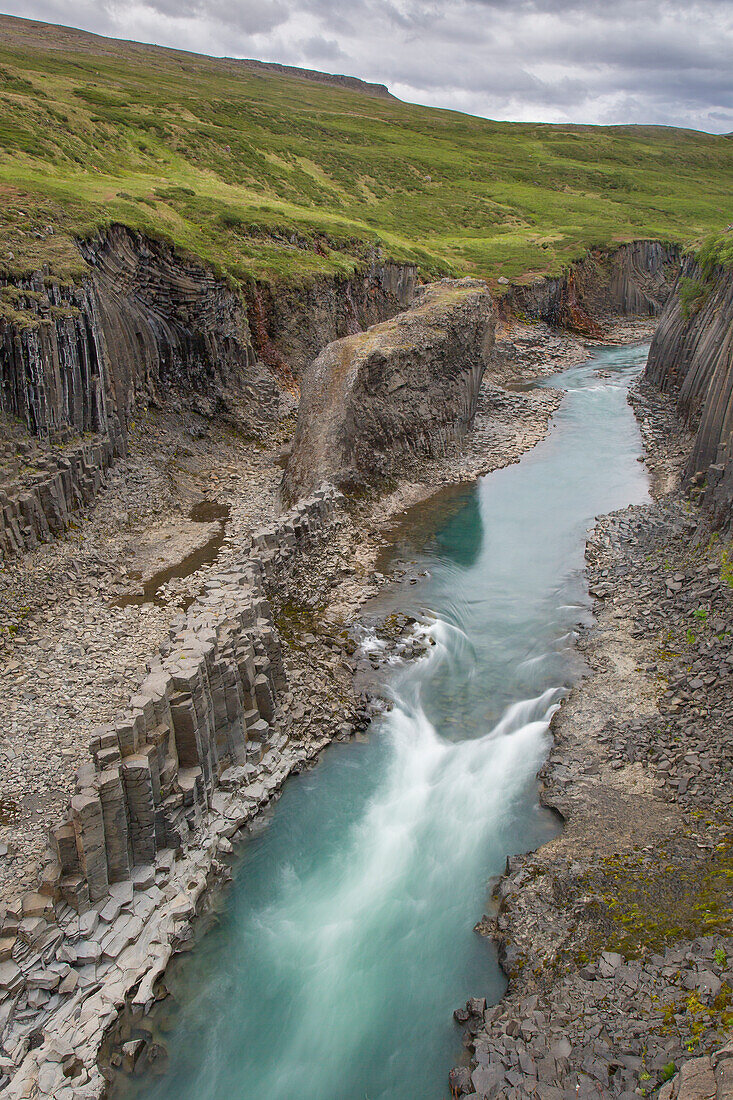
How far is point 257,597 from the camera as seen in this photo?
22.5 metres

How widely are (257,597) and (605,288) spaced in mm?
68330

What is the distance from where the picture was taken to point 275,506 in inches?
1348

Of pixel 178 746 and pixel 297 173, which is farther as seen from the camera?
pixel 297 173

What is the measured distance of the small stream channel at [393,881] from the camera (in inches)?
527

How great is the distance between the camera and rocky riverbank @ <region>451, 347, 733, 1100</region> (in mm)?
11477

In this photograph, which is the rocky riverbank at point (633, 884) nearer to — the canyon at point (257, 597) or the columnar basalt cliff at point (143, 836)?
the canyon at point (257, 597)

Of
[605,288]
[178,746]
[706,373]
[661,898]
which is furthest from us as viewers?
[605,288]

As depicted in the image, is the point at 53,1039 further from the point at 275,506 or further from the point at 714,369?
the point at 714,369

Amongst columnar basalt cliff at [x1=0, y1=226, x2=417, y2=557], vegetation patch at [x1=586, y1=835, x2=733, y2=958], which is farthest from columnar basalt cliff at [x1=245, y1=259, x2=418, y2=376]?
vegetation patch at [x1=586, y1=835, x2=733, y2=958]

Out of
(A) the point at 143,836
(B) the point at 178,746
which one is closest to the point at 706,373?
(B) the point at 178,746

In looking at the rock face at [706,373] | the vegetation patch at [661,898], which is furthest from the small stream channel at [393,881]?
the rock face at [706,373]

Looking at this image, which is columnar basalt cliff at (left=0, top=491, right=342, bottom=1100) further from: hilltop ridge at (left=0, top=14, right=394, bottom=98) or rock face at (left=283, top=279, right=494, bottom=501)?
hilltop ridge at (left=0, top=14, right=394, bottom=98)

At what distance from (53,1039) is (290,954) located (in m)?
4.61

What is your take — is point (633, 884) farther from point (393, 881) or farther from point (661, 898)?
point (393, 881)
